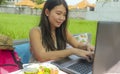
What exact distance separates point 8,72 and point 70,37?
2.64ft

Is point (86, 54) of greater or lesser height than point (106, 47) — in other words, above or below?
below

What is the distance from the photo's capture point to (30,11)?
242 centimetres

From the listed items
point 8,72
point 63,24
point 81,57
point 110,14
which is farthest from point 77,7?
point 8,72

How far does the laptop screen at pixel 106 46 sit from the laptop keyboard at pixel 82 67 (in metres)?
0.22

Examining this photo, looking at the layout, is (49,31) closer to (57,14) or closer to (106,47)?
(57,14)

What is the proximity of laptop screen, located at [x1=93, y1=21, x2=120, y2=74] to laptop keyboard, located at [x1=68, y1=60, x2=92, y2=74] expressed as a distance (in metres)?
0.22

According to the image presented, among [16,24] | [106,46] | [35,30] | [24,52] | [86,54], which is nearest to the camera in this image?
[106,46]

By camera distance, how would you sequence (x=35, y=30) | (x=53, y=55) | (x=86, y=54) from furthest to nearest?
1. (x=35, y=30)
2. (x=53, y=55)
3. (x=86, y=54)

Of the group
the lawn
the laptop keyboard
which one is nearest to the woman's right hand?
the laptop keyboard

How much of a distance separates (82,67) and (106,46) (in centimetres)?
32

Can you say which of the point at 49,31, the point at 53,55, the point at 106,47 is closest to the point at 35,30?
the point at 49,31

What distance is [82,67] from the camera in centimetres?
108

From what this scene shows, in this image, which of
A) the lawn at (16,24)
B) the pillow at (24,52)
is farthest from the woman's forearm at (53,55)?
Result: the lawn at (16,24)

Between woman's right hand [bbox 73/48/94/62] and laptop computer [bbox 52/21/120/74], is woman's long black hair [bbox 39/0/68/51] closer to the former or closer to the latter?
woman's right hand [bbox 73/48/94/62]
